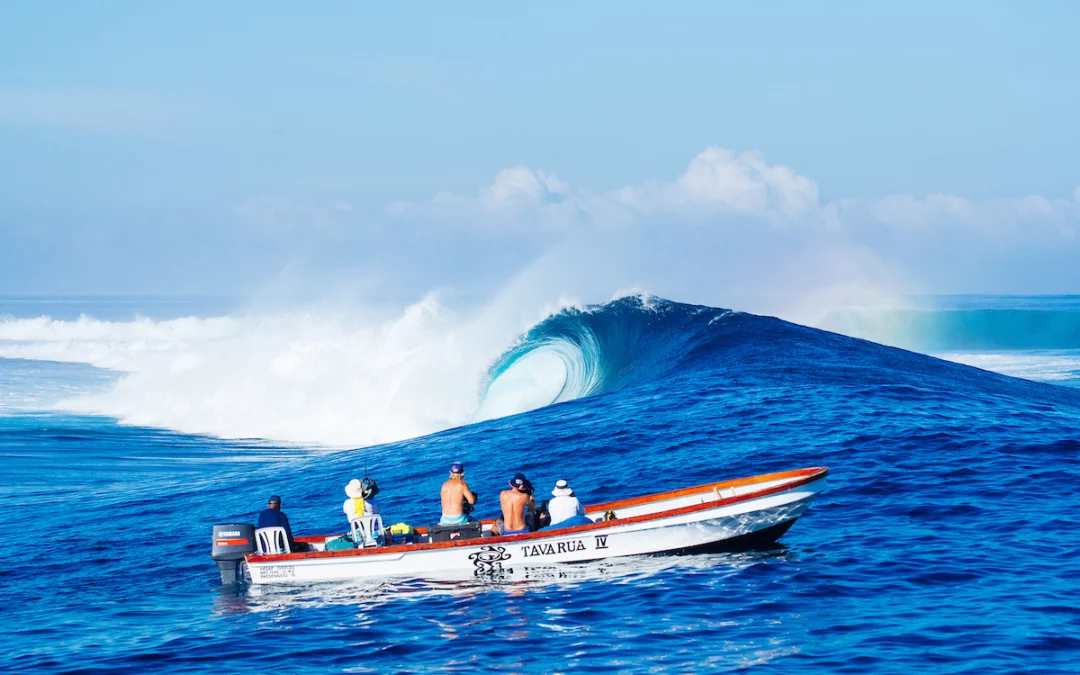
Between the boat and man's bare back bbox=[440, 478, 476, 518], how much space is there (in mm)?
545

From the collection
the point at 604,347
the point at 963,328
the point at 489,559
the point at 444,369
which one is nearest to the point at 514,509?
the point at 489,559

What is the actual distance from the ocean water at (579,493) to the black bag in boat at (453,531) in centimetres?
75

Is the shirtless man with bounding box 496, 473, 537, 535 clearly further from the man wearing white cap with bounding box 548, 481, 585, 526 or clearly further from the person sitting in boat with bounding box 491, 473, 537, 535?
the man wearing white cap with bounding box 548, 481, 585, 526

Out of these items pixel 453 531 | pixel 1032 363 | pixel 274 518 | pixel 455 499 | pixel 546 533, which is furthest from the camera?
pixel 1032 363

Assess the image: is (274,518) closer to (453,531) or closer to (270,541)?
(270,541)

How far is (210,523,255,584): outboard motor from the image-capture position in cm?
1561

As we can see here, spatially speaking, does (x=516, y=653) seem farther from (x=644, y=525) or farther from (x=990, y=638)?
(x=990, y=638)

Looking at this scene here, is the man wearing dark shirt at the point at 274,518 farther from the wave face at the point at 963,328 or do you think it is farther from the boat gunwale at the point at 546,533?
the wave face at the point at 963,328

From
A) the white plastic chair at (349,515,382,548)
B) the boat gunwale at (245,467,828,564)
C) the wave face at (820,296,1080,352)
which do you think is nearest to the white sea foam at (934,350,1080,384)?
the wave face at (820,296,1080,352)

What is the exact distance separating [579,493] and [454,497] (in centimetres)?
452

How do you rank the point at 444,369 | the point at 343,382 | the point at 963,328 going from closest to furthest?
1. the point at 444,369
2. the point at 343,382
3. the point at 963,328

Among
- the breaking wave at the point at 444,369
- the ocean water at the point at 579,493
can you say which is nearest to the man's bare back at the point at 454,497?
the ocean water at the point at 579,493

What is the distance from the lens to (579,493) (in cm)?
1973

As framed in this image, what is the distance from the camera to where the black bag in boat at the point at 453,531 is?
1536cm
